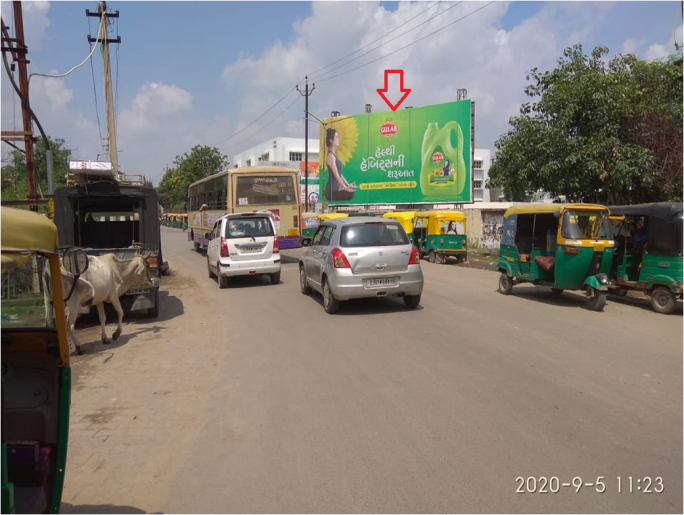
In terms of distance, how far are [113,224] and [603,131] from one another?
14214 millimetres

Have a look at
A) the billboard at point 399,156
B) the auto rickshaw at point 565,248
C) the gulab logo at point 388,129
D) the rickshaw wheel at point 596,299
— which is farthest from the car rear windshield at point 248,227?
the gulab logo at point 388,129

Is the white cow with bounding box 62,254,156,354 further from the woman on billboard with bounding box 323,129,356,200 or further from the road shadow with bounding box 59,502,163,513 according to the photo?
the woman on billboard with bounding box 323,129,356,200

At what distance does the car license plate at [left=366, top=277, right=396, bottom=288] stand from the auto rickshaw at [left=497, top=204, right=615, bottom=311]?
3.56 m

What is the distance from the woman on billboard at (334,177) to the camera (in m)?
35.6

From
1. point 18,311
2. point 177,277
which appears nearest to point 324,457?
point 18,311

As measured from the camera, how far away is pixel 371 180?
3422 cm

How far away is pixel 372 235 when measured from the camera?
9727 mm

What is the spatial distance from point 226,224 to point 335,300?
518 cm

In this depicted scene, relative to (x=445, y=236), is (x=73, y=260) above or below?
above

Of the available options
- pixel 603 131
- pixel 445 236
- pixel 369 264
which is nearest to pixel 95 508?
pixel 369 264

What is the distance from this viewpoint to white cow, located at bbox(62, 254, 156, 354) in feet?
23.6

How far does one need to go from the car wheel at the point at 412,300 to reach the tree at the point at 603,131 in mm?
8521

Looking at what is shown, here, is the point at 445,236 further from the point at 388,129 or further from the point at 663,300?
the point at 388,129

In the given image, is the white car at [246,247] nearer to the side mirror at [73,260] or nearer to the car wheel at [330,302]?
the car wheel at [330,302]
